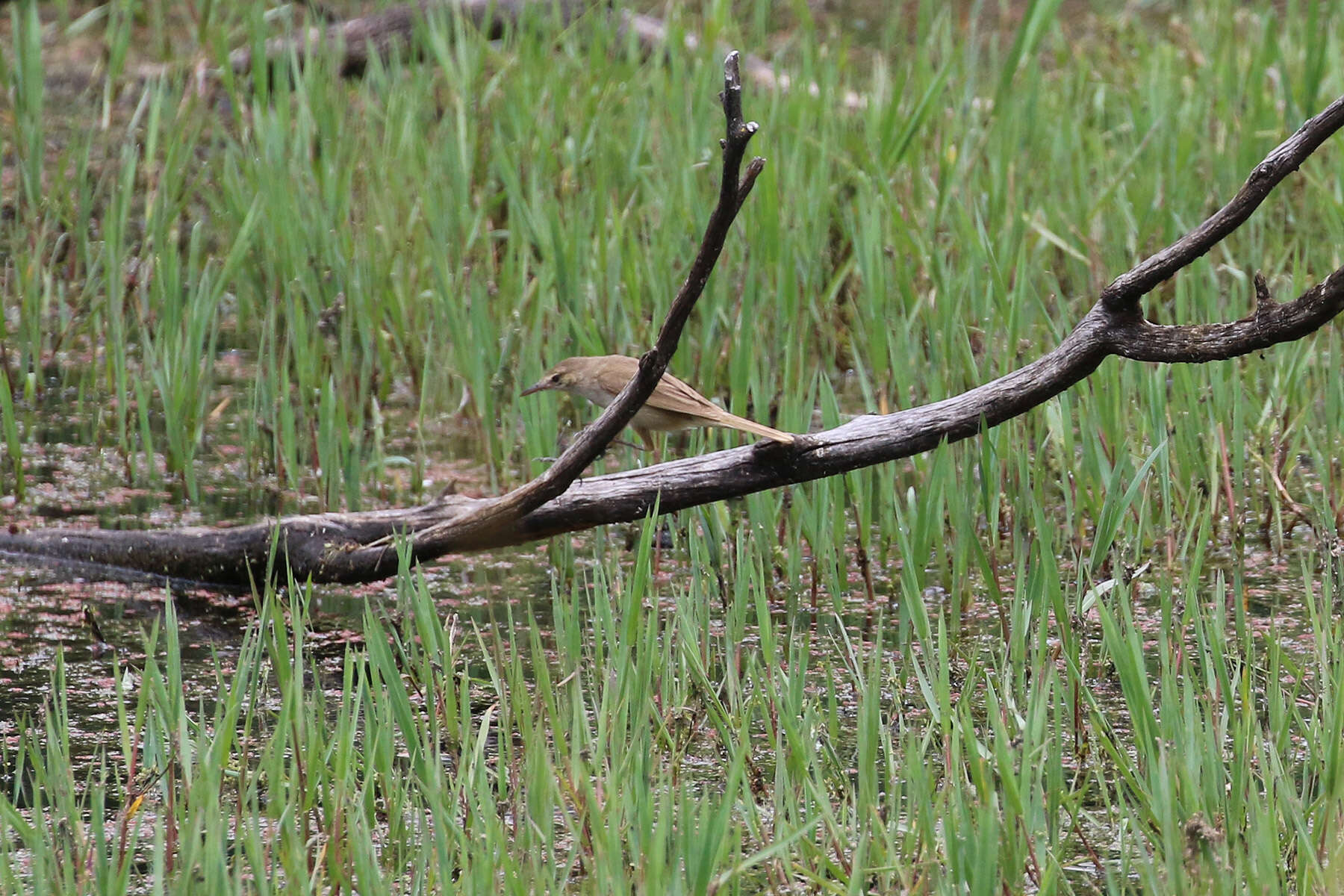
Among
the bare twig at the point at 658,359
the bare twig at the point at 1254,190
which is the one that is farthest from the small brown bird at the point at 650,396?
the bare twig at the point at 1254,190

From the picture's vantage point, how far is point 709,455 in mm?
3512

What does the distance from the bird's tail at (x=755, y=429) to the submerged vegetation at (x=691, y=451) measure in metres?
0.26

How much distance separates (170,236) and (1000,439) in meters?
2.86

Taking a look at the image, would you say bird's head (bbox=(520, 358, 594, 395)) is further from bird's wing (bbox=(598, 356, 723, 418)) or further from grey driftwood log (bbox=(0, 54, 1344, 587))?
grey driftwood log (bbox=(0, 54, 1344, 587))

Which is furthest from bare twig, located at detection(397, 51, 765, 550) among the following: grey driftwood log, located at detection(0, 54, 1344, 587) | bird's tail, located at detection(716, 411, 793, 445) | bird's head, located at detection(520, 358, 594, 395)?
bird's head, located at detection(520, 358, 594, 395)

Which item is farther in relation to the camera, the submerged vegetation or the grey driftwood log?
the grey driftwood log

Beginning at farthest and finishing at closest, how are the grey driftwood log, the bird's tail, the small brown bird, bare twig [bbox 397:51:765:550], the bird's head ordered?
the bird's head → the small brown bird → the bird's tail → the grey driftwood log → bare twig [bbox 397:51:765:550]

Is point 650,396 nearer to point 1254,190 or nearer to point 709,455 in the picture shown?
point 709,455

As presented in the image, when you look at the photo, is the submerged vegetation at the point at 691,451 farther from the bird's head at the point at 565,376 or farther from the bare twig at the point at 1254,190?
the bare twig at the point at 1254,190

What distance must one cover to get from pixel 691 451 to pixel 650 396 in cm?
43

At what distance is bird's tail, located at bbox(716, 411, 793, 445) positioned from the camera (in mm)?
3326

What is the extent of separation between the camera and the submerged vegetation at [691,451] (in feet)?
8.22

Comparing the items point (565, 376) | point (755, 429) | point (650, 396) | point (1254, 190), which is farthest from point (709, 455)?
point (1254, 190)

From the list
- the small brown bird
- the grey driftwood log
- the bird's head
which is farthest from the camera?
the bird's head
